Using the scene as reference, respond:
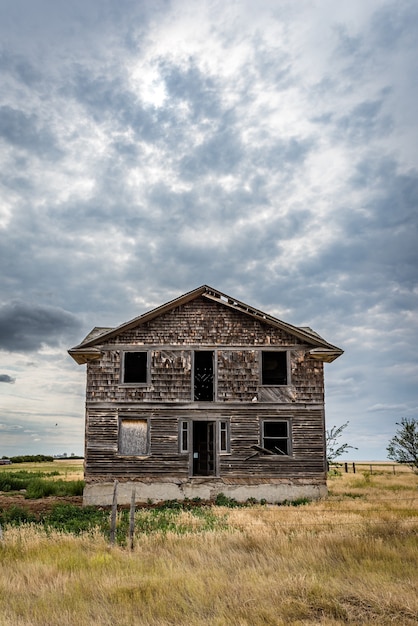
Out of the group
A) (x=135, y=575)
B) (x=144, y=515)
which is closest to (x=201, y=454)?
(x=144, y=515)

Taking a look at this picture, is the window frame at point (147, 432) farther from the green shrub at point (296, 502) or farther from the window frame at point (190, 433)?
the green shrub at point (296, 502)

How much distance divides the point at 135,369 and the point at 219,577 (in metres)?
17.6

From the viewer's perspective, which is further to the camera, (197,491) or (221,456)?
(221,456)

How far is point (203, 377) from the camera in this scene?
24984mm

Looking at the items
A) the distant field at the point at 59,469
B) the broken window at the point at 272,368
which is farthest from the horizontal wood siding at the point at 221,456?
the distant field at the point at 59,469

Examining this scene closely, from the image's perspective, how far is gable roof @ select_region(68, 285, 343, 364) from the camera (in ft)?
73.5

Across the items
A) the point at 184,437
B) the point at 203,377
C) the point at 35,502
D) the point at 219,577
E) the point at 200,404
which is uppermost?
the point at 203,377

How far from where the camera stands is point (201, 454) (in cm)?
2792

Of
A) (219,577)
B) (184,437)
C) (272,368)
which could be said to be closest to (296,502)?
(184,437)

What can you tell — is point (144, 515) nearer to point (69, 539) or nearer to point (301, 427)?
point (69, 539)

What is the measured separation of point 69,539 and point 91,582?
10.6ft

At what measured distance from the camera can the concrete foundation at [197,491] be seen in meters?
21.8

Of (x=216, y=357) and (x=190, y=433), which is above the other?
(x=216, y=357)

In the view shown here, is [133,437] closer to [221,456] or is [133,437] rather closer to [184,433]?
[184,433]
